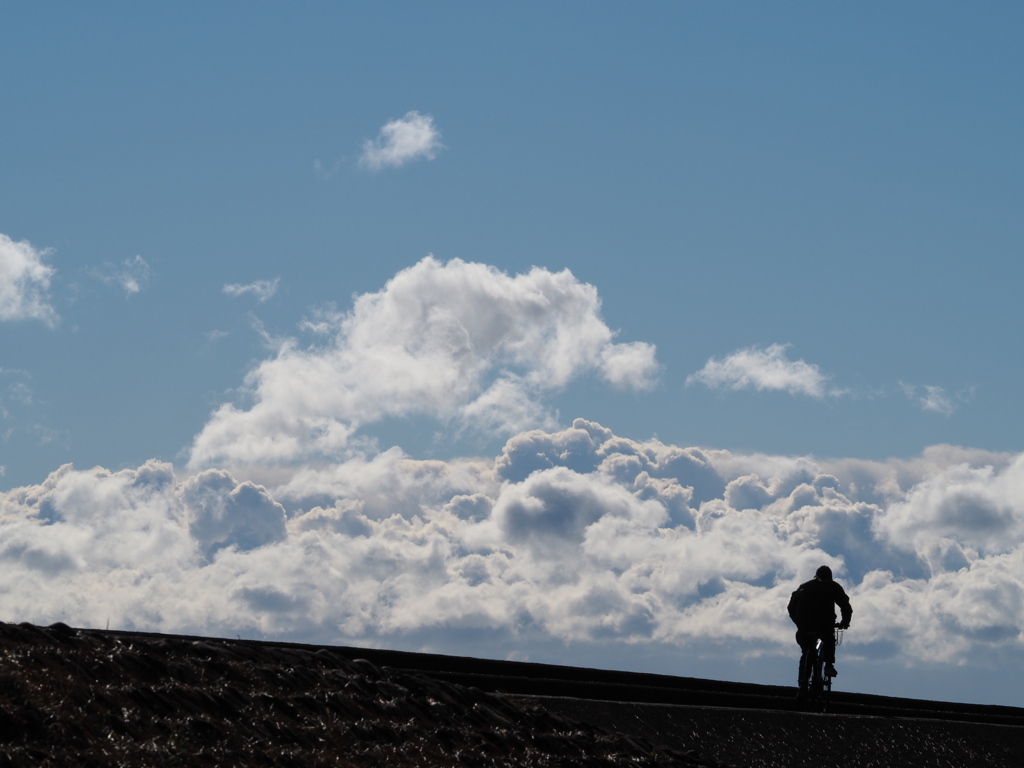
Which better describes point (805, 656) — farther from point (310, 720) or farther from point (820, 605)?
point (310, 720)

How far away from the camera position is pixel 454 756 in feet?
30.1

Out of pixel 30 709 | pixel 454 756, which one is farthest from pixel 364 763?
pixel 30 709

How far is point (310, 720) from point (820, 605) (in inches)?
265

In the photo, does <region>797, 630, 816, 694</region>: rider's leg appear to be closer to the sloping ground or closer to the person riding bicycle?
the person riding bicycle

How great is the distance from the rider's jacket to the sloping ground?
1817 mm

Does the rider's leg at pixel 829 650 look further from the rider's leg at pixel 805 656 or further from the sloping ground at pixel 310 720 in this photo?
the sloping ground at pixel 310 720

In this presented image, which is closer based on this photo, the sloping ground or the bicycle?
the sloping ground

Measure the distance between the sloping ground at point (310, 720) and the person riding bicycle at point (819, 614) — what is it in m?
1.62

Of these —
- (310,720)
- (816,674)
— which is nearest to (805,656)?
(816,674)

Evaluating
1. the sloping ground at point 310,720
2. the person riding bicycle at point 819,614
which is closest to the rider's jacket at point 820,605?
the person riding bicycle at point 819,614

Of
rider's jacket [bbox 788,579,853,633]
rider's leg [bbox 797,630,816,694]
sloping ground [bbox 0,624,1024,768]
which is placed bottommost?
sloping ground [bbox 0,624,1024,768]

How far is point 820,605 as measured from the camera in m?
13.9

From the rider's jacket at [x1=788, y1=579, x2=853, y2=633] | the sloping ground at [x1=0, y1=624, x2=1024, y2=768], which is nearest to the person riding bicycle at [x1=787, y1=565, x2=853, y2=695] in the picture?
the rider's jacket at [x1=788, y1=579, x2=853, y2=633]

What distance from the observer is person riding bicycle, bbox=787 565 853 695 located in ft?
45.2
